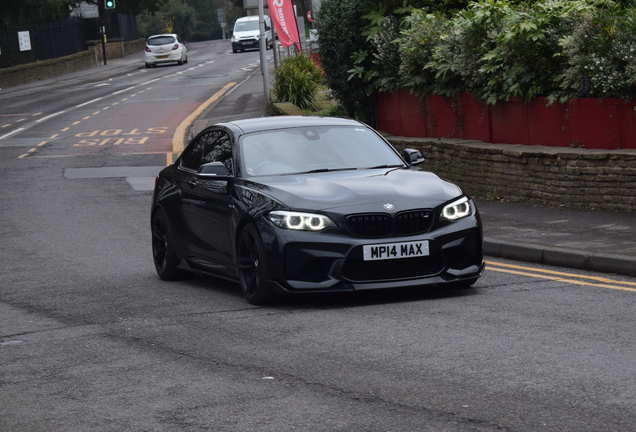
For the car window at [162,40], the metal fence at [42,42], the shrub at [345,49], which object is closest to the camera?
the shrub at [345,49]

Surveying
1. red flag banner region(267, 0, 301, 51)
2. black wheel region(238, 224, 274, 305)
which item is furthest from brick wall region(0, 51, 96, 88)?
black wheel region(238, 224, 274, 305)

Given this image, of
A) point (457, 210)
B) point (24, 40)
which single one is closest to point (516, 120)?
point (457, 210)

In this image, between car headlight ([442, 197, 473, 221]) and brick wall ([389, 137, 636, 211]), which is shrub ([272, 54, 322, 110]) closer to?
brick wall ([389, 137, 636, 211])

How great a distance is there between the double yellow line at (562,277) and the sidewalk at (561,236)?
284mm

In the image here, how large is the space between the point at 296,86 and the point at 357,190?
67.1ft

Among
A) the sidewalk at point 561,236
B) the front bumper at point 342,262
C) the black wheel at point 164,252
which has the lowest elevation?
the sidewalk at point 561,236

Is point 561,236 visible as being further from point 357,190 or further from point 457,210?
point 357,190

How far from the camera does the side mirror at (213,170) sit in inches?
345

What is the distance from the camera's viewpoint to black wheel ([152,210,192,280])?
1002cm

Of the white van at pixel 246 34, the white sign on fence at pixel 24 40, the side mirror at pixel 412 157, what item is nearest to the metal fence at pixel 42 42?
the white sign on fence at pixel 24 40

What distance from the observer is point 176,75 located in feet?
168

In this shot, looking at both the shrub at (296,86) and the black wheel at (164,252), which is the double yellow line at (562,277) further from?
the shrub at (296,86)

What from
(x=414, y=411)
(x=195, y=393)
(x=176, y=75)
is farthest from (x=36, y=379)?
(x=176, y=75)

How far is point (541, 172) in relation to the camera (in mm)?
13172
